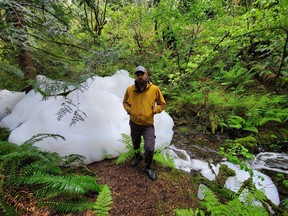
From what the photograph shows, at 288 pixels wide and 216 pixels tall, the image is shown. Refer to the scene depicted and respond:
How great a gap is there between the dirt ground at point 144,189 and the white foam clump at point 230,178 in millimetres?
344

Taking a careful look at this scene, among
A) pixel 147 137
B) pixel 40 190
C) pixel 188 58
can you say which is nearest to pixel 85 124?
pixel 147 137

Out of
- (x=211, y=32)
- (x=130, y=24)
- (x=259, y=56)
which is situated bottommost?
(x=259, y=56)

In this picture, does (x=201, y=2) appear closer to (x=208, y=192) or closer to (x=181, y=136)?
(x=181, y=136)

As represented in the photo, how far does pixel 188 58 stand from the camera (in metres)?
8.93

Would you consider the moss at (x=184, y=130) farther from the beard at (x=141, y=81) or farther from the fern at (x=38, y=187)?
the fern at (x=38, y=187)

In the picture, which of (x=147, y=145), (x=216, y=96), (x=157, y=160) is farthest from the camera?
(x=216, y=96)

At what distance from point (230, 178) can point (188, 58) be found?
5.70m

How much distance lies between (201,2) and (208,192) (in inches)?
246

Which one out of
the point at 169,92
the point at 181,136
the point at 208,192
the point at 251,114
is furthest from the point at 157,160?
the point at 169,92

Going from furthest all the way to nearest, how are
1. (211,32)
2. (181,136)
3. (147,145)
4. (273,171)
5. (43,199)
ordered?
(211,32) < (181,136) < (273,171) < (147,145) < (43,199)

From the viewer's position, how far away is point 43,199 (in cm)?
306

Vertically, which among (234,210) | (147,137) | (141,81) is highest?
(141,81)

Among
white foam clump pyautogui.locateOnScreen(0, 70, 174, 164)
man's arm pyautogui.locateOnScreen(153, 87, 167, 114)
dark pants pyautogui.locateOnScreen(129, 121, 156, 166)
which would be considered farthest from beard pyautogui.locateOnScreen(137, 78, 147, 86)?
white foam clump pyautogui.locateOnScreen(0, 70, 174, 164)

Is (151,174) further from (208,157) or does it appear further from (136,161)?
(208,157)
